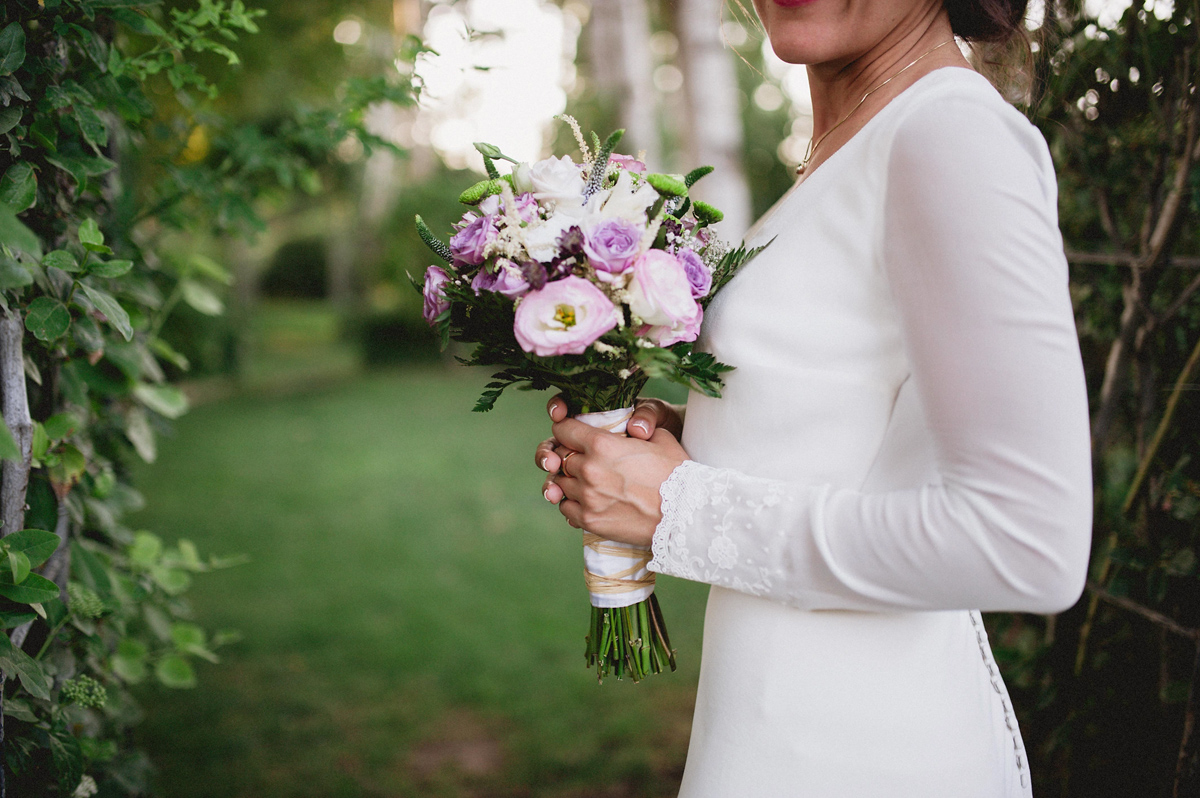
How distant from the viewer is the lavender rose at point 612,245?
1.13 m

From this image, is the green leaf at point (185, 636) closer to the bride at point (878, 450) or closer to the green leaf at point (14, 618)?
the green leaf at point (14, 618)

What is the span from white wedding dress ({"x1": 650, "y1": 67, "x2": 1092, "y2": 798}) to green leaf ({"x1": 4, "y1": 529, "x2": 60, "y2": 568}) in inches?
39.0

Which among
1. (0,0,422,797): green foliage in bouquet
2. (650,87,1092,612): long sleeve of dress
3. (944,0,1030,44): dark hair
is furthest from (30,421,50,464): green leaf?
(944,0,1030,44): dark hair

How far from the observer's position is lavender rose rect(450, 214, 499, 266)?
123 centimetres

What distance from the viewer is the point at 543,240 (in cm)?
119

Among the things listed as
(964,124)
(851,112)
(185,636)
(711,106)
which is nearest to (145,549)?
(185,636)

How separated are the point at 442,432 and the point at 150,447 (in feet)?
25.1

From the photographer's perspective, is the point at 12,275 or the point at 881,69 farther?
the point at 881,69

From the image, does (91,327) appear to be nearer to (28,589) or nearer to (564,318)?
(28,589)

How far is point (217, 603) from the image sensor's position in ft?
15.7

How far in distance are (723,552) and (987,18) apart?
1.03m

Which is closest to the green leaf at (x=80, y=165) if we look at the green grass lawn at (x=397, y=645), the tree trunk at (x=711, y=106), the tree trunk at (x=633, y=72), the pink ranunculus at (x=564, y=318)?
the pink ranunculus at (x=564, y=318)

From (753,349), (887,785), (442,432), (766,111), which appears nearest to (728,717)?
(887,785)

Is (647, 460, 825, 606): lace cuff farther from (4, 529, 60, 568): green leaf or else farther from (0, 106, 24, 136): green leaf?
(0, 106, 24, 136): green leaf
